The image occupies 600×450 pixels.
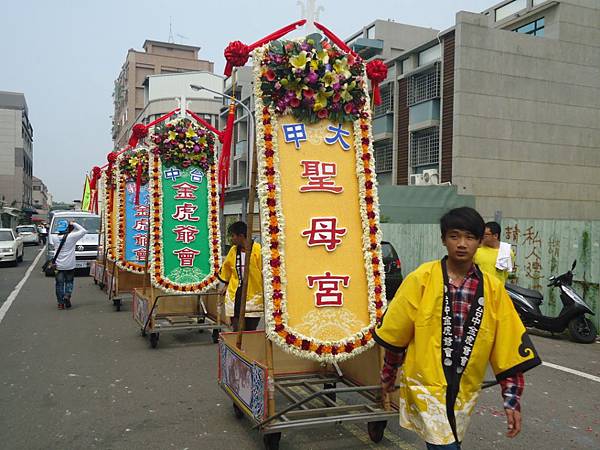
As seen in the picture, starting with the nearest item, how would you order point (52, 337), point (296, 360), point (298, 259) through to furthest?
point (298, 259), point (296, 360), point (52, 337)

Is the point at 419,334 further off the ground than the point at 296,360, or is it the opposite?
the point at 419,334

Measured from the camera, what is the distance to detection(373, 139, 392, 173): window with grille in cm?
2479

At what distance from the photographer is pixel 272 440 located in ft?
13.8

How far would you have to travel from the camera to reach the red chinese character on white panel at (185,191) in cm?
916

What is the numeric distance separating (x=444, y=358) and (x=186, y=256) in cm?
663

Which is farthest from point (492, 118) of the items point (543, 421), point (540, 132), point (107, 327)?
point (543, 421)

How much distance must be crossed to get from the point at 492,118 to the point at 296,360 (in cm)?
1794

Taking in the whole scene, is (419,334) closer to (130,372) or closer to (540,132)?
(130,372)

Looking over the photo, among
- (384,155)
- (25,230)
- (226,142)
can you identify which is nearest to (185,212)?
(226,142)

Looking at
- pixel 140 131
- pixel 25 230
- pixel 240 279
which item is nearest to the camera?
pixel 240 279

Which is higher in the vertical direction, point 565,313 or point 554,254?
point 554,254

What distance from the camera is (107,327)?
980cm

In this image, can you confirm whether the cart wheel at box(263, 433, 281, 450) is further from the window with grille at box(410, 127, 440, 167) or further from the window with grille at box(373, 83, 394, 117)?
the window with grille at box(373, 83, 394, 117)

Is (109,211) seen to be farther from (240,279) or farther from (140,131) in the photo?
(240,279)
